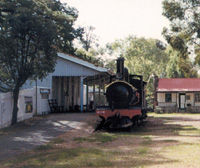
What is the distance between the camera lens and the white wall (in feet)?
49.4

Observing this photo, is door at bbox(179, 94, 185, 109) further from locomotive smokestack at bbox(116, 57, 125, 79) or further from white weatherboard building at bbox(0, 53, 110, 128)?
locomotive smokestack at bbox(116, 57, 125, 79)

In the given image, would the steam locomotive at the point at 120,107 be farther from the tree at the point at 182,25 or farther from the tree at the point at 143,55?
the tree at the point at 143,55

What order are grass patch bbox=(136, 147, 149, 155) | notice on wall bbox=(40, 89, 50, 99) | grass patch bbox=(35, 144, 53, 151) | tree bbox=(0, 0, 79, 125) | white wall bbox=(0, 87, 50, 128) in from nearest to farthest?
grass patch bbox=(136, 147, 149, 155), grass patch bbox=(35, 144, 53, 151), white wall bbox=(0, 87, 50, 128), tree bbox=(0, 0, 79, 125), notice on wall bbox=(40, 89, 50, 99)

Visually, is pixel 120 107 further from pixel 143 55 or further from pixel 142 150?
pixel 143 55

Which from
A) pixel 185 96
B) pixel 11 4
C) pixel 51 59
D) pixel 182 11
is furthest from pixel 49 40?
pixel 185 96

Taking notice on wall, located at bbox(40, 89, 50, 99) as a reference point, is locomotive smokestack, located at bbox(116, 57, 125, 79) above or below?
above

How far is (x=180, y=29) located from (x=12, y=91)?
16.3 m

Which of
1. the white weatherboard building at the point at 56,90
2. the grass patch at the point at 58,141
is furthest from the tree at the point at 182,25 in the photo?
the grass patch at the point at 58,141

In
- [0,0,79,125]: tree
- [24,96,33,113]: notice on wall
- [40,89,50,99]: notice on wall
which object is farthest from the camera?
[40,89,50,99]: notice on wall

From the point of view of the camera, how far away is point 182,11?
26.2 m

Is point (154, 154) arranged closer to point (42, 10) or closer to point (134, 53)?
point (42, 10)

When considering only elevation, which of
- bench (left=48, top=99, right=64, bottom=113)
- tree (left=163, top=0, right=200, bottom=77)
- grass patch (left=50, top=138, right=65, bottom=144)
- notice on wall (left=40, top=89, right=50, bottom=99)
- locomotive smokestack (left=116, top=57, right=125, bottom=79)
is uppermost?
tree (left=163, top=0, right=200, bottom=77)

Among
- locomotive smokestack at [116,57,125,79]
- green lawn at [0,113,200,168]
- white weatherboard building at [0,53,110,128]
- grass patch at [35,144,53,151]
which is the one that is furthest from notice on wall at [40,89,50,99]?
grass patch at [35,144,53,151]

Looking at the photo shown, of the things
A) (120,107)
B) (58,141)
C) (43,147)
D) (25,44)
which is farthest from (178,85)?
(43,147)
